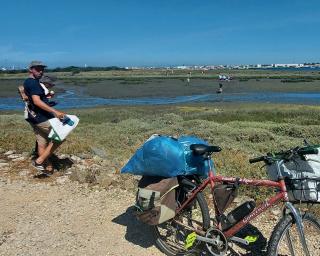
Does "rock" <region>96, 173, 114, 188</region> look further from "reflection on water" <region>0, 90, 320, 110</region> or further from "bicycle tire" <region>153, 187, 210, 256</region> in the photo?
"reflection on water" <region>0, 90, 320, 110</region>

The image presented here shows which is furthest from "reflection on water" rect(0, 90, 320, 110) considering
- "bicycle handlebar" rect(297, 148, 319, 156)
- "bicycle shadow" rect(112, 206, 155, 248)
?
"bicycle handlebar" rect(297, 148, 319, 156)

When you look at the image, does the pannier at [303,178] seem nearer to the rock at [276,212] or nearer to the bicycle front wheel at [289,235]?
the bicycle front wheel at [289,235]

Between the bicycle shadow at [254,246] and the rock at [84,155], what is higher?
the bicycle shadow at [254,246]

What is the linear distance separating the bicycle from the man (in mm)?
3701

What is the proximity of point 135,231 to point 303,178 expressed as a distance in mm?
2823

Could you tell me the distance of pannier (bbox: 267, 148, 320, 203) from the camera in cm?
451

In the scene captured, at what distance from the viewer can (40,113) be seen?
874 centimetres

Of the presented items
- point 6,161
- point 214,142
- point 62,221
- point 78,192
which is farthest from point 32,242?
point 214,142

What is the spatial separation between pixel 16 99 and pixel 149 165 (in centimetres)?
4502

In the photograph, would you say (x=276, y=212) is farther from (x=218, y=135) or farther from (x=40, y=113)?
(x=218, y=135)

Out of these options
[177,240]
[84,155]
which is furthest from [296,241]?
[84,155]

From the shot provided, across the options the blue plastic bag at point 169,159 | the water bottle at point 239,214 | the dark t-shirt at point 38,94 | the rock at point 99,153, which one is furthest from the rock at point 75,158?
the water bottle at point 239,214

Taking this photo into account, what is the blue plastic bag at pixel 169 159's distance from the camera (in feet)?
17.9

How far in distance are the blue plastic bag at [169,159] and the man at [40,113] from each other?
3.38 m
